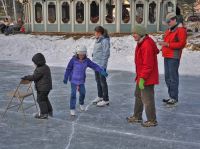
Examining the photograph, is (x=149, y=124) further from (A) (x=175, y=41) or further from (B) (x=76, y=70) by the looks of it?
(A) (x=175, y=41)

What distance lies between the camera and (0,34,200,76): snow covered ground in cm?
1685

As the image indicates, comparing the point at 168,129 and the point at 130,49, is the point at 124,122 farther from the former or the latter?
the point at 130,49

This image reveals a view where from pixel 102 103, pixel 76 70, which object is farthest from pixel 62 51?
pixel 76 70

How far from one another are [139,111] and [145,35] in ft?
4.76

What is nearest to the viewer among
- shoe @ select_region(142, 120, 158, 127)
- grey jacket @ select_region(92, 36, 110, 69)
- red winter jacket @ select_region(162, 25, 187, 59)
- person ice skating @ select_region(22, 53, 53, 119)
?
shoe @ select_region(142, 120, 158, 127)

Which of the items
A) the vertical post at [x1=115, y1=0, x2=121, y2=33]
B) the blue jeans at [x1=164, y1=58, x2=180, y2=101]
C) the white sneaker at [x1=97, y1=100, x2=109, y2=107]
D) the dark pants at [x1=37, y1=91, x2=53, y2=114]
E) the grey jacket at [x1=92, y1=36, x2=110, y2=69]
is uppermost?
the vertical post at [x1=115, y1=0, x2=121, y2=33]

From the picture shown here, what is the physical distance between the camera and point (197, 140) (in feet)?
21.3

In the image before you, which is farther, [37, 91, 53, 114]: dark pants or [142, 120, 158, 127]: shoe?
[37, 91, 53, 114]: dark pants

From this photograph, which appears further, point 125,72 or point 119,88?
point 125,72

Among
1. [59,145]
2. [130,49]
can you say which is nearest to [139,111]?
[59,145]

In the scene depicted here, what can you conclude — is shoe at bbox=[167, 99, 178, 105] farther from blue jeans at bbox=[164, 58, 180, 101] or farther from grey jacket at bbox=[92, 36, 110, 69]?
grey jacket at bbox=[92, 36, 110, 69]

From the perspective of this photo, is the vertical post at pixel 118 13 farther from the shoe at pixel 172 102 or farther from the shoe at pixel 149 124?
the shoe at pixel 149 124

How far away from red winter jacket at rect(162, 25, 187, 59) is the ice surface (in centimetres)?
117

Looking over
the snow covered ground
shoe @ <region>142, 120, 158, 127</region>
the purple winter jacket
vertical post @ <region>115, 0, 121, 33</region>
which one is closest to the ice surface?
shoe @ <region>142, 120, 158, 127</region>
